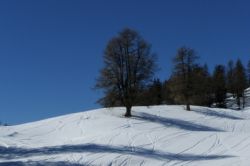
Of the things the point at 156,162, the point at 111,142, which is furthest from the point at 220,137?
the point at 156,162

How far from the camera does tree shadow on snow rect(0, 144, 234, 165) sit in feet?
90.8

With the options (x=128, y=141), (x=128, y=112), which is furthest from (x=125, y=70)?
(x=128, y=141)

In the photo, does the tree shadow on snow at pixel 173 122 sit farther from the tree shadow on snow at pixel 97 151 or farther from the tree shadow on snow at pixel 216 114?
the tree shadow on snow at pixel 97 151

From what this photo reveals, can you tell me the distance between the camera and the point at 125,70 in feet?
162

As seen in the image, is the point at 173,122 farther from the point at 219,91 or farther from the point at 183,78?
the point at 219,91

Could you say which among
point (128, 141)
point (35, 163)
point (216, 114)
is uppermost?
point (216, 114)

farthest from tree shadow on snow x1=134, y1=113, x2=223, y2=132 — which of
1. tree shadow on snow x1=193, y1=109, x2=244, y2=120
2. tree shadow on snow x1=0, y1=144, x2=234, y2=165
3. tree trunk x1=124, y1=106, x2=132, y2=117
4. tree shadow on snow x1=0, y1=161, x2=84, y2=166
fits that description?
tree shadow on snow x1=0, y1=161, x2=84, y2=166

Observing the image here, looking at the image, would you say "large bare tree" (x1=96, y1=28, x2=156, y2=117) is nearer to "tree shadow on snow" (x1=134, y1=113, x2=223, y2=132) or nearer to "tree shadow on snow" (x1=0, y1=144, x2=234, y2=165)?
"tree shadow on snow" (x1=134, y1=113, x2=223, y2=132)

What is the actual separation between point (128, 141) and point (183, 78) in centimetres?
2756

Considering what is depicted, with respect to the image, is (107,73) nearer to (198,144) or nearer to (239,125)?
(239,125)

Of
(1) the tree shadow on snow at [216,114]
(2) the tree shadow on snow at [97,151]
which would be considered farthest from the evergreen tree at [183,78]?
(2) the tree shadow on snow at [97,151]

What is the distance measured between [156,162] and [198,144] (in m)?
6.80

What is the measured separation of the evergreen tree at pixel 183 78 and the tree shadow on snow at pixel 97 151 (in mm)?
29314

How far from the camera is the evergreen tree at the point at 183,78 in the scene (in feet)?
197
